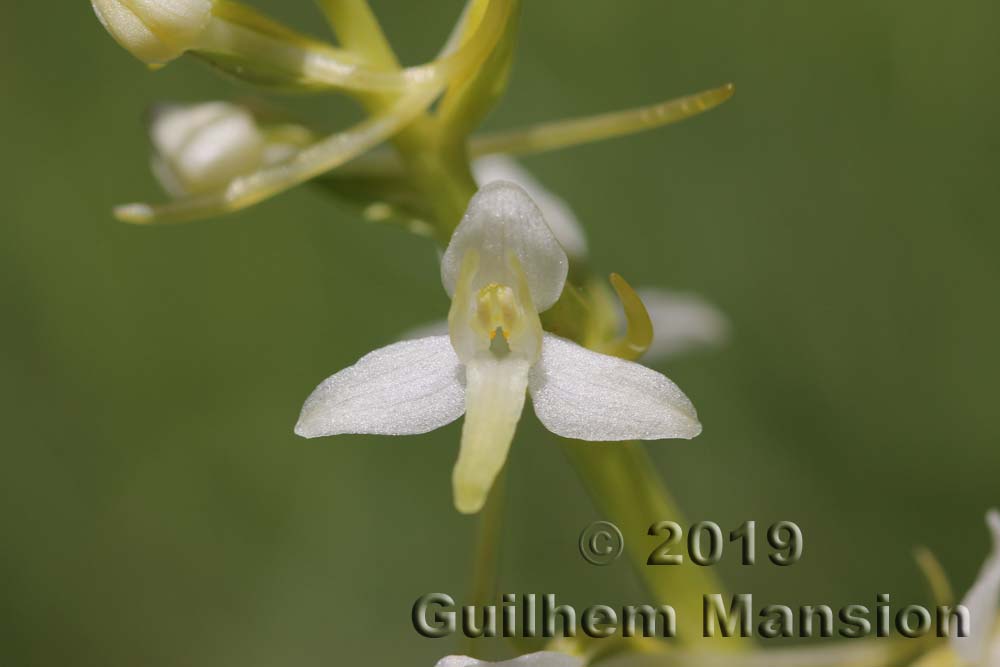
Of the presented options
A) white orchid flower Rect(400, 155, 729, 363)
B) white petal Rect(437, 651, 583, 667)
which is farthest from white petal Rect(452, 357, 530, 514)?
white orchid flower Rect(400, 155, 729, 363)

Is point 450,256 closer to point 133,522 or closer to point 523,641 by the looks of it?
point 523,641

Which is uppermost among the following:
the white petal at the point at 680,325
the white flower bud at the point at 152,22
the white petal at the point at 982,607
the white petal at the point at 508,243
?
the white petal at the point at 680,325

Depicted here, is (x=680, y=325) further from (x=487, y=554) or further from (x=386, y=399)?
(x=386, y=399)

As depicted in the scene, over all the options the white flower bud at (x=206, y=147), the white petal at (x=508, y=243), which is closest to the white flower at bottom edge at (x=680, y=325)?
the white flower bud at (x=206, y=147)

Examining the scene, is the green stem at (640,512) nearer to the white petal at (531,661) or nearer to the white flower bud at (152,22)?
the white petal at (531,661)

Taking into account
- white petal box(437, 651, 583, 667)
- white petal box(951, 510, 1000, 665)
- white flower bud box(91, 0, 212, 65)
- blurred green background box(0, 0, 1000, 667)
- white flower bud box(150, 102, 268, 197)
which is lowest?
white petal box(437, 651, 583, 667)

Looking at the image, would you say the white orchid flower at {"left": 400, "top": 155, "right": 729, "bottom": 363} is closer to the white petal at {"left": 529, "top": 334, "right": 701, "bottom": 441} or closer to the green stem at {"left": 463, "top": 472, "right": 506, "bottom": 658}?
the green stem at {"left": 463, "top": 472, "right": 506, "bottom": 658}

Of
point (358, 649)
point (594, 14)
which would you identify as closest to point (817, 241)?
point (594, 14)
